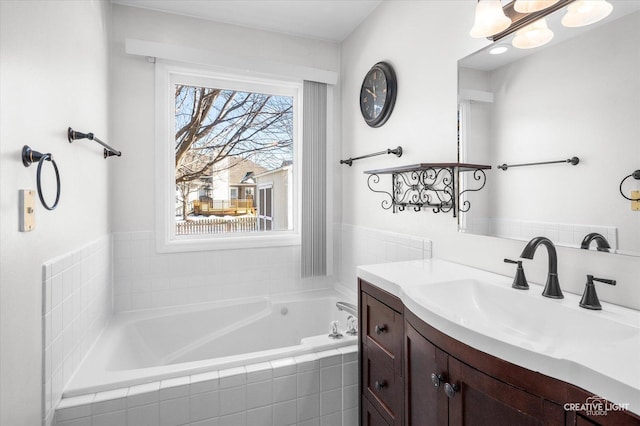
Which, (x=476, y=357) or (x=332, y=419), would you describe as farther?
(x=332, y=419)

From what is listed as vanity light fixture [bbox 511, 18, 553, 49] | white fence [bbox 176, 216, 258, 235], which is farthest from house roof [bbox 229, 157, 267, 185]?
vanity light fixture [bbox 511, 18, 553, 49]

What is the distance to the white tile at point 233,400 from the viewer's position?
151 cm

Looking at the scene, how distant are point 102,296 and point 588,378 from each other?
233cm

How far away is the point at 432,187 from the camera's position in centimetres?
181

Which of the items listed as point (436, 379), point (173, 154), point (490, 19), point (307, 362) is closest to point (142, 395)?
point (307, 362)

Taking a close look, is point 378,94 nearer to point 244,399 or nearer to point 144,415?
point 244,399

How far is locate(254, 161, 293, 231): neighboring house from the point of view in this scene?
112 inches

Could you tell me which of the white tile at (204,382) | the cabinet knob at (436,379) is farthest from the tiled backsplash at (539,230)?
the white tile at (204,382)

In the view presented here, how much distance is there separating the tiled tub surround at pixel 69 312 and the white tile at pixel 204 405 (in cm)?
52

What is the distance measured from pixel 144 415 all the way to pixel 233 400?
0.37 metres

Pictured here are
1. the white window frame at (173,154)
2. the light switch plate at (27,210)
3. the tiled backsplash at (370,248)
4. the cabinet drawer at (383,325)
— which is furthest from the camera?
the white window frame at (173,154)

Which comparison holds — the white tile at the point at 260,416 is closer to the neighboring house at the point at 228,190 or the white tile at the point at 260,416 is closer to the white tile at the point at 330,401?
the white tile at the point at 330,401

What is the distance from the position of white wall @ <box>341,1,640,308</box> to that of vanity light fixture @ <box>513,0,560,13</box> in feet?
0.88

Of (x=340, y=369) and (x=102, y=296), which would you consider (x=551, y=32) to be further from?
(x=102, y=296)
